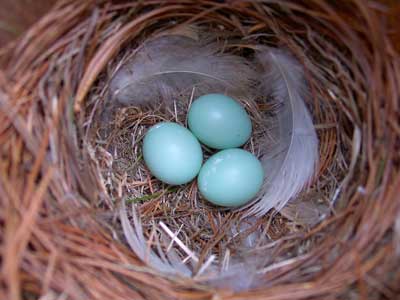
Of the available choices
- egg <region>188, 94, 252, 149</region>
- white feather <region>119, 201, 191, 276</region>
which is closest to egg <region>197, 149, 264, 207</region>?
egg <region>188, 94, 252, 149</region>

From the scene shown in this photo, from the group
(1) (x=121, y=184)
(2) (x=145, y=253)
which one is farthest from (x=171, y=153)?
(2) (x=145, y=253)

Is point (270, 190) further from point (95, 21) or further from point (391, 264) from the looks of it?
point (95, 21)

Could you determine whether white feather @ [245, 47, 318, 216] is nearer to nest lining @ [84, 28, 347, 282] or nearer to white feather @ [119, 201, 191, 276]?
nest lining @ [84, 28, 347, 282]

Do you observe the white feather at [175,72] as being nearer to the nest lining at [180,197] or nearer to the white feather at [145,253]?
the nest lining at [180,197]

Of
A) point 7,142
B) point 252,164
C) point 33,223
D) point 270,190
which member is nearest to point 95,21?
point 7,142

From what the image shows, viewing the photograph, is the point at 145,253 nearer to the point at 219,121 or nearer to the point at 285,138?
the point at 219,121

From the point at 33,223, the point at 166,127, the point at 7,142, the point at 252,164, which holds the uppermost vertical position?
the point at 166,127

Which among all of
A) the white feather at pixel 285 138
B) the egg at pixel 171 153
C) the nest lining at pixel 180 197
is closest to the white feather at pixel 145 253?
the nest lining at pixel 180 197

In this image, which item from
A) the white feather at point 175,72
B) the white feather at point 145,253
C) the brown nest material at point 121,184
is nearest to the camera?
the brown nest material at point 121,184
